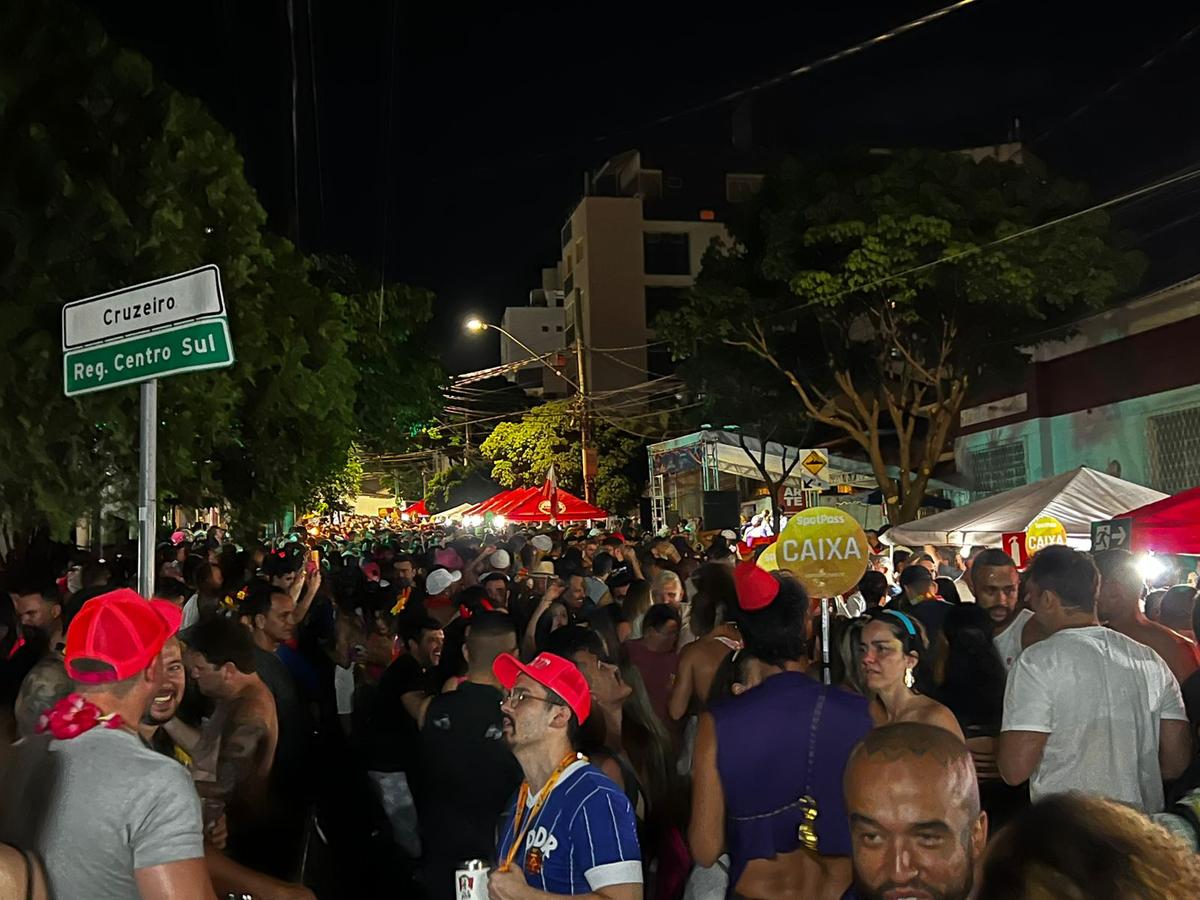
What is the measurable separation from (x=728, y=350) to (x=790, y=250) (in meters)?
4.67

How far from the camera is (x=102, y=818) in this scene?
2.94 meters

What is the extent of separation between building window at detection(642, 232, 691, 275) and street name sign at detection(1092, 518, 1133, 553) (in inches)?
2284

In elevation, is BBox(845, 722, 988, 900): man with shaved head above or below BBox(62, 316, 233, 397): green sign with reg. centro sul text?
below

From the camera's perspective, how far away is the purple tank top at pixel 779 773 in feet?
12.9

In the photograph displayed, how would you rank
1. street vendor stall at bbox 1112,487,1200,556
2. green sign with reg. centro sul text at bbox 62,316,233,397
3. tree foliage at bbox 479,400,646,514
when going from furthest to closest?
tree foliage at bbox 479,400,646,514 → street vendor stall at bbox 1112,487,1200,556 → green sign with reg. centro sul text at bbox 62,316,233,397

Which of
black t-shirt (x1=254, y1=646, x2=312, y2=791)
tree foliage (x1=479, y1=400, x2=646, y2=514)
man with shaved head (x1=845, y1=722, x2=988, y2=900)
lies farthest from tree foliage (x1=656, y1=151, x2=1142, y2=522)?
man with shaved head (x1=845, y1=722, x2=988, y2=900)

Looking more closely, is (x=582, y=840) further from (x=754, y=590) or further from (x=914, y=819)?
(x=754, y=590)

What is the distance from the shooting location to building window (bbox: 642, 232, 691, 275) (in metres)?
67.1

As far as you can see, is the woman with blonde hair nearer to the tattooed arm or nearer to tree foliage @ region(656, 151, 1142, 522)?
the tattooed arm

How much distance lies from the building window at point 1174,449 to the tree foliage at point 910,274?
2.70m

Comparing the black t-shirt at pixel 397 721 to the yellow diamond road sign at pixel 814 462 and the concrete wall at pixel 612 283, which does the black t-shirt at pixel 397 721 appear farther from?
the concrete wall at pixel 612 283

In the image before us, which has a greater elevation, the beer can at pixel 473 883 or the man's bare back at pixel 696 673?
the man's bare back at pixel 696 673

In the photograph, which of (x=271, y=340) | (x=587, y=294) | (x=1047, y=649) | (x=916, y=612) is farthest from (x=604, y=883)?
(x=587, y=294)

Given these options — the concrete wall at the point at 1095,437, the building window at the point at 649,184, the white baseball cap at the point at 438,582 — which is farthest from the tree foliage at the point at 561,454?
the white baseball cap at the point at 438,582
